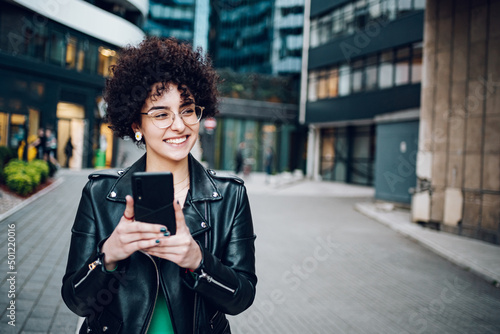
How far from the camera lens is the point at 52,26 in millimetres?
19547

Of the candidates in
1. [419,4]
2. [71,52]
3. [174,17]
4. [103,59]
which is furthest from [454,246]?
[174,17]

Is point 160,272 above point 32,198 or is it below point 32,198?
above

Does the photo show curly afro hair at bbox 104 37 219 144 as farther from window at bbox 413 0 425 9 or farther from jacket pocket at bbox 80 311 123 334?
window at bbox 413 0 425 9

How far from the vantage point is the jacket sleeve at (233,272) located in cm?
151

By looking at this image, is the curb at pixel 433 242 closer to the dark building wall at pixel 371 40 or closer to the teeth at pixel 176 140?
the teeth at pixel 176 140

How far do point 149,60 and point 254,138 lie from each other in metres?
31.1

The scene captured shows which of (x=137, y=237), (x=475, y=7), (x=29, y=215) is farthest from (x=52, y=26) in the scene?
(x=137, y=237)

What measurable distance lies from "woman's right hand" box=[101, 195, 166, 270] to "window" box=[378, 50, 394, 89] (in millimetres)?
23968

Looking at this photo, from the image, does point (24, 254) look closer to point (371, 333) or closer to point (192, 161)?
point (371, 333)

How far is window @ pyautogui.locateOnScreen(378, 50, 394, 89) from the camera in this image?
2341 centimetres

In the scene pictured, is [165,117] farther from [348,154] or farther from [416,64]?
[348,154]

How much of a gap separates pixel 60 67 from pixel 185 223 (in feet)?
69.9

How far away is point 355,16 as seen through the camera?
A: 25906 millimetres

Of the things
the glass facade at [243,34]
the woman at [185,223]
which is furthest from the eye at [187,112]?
the glass facade at [243,34]
